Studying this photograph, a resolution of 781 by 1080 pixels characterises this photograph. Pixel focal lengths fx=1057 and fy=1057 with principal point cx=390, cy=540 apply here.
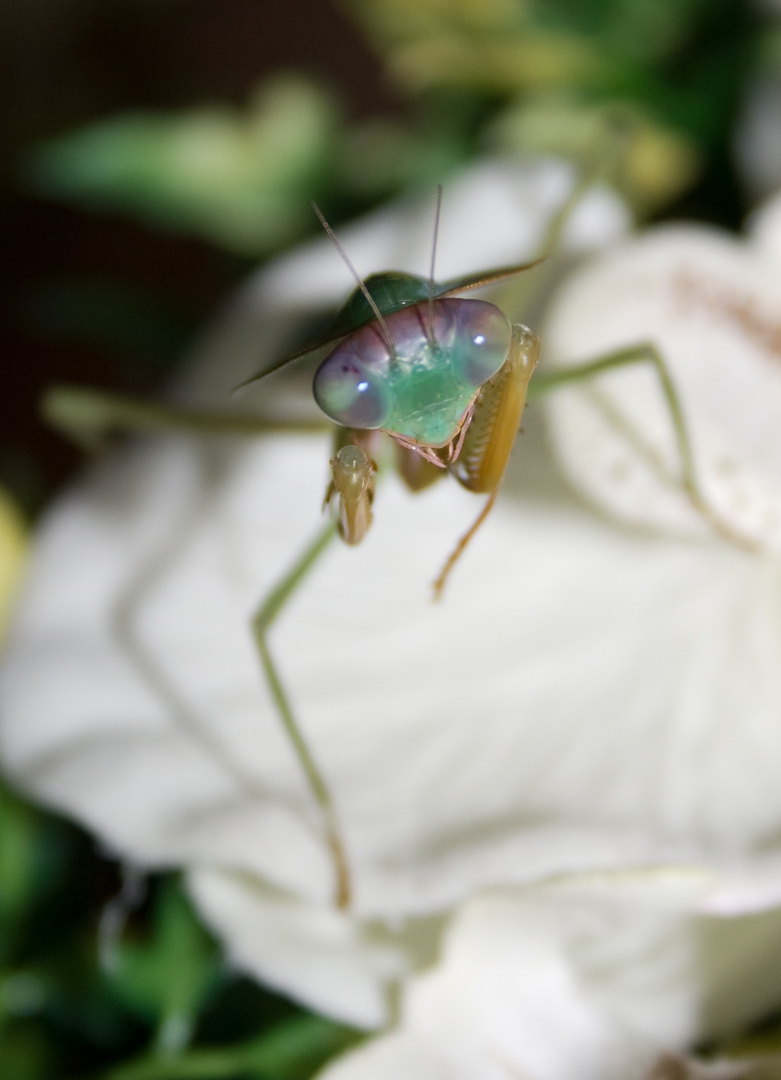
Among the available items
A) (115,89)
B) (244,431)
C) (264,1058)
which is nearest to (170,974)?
(264,1058)

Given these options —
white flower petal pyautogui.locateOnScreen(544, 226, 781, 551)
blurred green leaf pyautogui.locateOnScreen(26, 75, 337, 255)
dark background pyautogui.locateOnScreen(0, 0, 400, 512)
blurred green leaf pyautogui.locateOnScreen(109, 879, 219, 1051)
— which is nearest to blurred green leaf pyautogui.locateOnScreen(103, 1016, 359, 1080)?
blurred green leaf pyautogui.locateOnScreen(109, 879, 219, 1051)

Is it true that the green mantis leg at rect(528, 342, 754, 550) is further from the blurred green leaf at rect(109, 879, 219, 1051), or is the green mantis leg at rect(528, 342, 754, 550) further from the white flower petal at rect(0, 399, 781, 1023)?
the blurred green leaf at rect(109, 879, 219, 1051)

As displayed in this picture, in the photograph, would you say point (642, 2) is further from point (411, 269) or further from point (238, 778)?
point (238, 778)

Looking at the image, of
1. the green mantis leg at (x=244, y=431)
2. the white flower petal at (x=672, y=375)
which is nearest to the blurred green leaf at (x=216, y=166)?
the green mantis leg at (x=244, y=431)

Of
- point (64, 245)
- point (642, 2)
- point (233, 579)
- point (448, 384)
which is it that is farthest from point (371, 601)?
point (64, 245)

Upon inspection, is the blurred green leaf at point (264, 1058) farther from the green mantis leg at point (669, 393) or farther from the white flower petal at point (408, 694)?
the green mantis leg at point (669, 393)

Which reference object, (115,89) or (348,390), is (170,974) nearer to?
(348,390)

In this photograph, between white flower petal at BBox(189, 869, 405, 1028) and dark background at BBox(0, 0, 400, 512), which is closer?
white flower petal at BBox(189, 869, 405, 1028)
